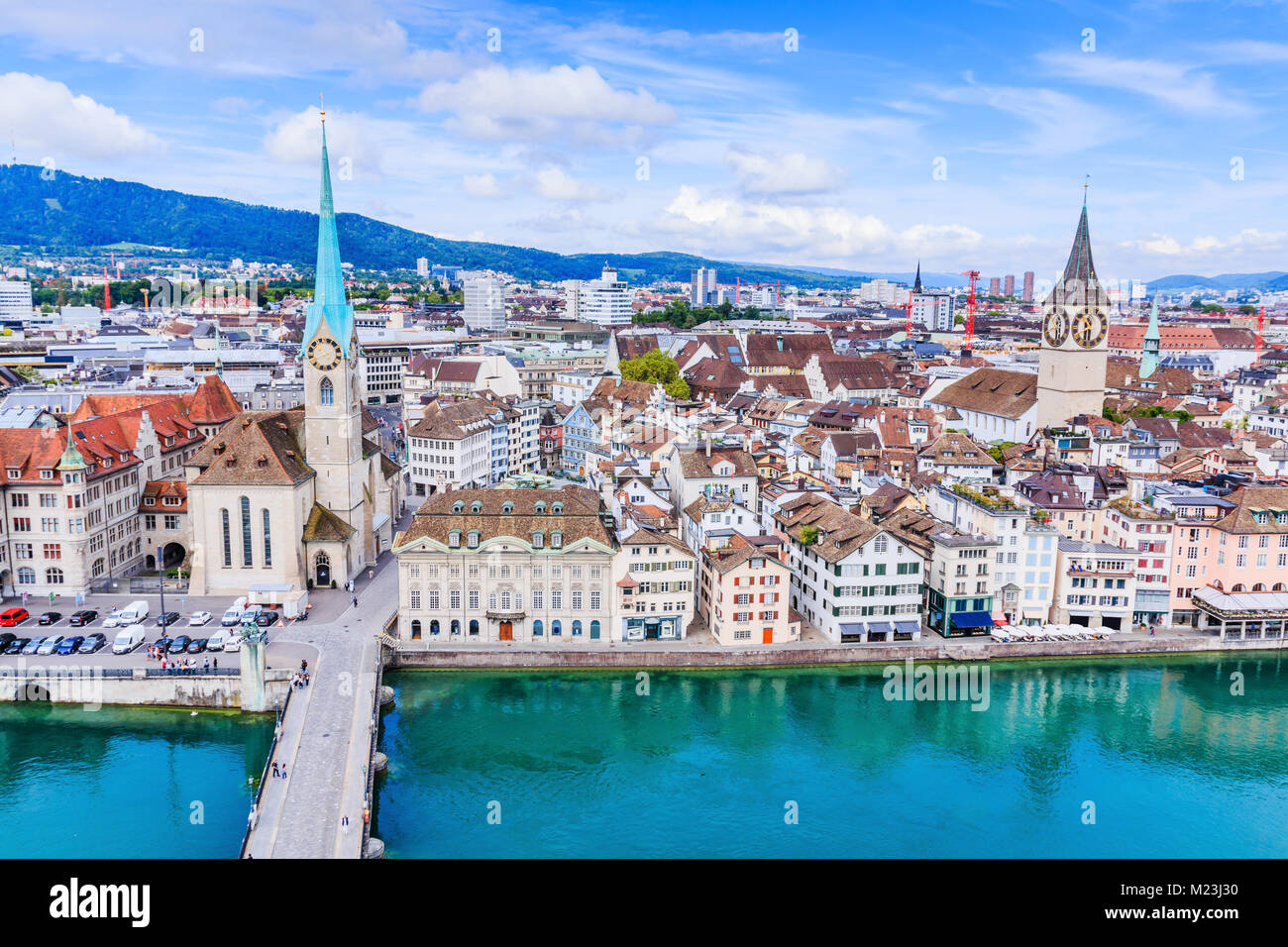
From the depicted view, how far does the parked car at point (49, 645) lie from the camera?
3066 centimetres

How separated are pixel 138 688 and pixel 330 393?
13.8 meters

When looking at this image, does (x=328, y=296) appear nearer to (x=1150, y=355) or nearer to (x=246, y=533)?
(x=246, y=533)

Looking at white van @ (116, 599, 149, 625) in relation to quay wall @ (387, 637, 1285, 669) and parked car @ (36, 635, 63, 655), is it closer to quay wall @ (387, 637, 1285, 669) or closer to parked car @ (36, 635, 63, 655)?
parked car @ (36, 635, 63, 655)

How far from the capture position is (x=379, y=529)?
4434 centimetres

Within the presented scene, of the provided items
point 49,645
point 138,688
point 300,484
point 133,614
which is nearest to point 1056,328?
point 300,484

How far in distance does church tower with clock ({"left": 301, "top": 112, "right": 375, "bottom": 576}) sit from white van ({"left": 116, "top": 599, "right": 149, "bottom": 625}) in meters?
7.53

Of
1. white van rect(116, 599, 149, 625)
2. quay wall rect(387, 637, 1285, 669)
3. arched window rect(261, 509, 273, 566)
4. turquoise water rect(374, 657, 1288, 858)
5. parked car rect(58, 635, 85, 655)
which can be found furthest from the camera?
arched window rect(261, 509, 273, 566)

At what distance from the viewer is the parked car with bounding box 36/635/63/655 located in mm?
30656

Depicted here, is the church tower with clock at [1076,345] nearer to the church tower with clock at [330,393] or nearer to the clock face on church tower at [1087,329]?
the clock face on church tower at [1087,329]

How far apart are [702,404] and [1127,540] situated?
3922cm

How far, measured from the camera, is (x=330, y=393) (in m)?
39.2

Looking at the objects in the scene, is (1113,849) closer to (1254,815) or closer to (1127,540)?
(1254,815)

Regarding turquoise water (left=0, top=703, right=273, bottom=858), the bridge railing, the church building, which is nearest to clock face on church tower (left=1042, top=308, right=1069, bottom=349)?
the church building
